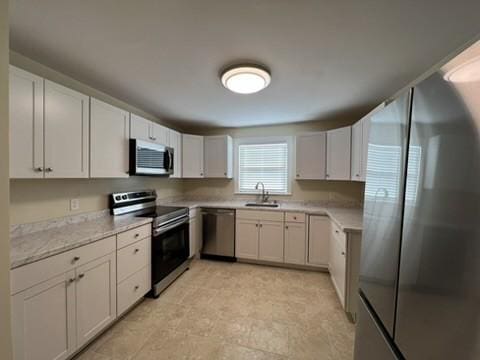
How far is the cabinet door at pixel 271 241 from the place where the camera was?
10.5 ft

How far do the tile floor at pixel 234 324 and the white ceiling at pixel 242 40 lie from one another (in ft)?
7.77

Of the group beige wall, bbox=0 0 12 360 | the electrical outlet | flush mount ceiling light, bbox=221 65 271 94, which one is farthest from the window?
beige wall, bbox=0 0 12 360

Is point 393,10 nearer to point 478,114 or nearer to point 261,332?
point 478,114

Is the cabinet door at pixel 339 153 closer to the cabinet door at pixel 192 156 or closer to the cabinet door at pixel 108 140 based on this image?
the cabinet door at pixel 192 156

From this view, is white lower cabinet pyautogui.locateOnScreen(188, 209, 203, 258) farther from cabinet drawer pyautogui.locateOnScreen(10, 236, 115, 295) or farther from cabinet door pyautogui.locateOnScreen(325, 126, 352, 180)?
cabinet door pyautogui.locateOnScreen(325, 126, 352, 180)

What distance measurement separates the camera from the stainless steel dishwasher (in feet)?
11.2

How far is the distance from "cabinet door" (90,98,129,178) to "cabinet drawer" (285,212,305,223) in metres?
2.28

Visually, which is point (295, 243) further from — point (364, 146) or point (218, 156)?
point (218, 156)

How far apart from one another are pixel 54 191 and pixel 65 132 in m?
0.61

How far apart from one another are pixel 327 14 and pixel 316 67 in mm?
600

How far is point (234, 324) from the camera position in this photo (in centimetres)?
197

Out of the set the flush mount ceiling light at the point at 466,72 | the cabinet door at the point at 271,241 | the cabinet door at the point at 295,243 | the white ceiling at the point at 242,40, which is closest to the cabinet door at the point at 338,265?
the cabinet door at the point at 295,243

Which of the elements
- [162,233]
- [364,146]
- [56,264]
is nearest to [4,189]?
[56,264]

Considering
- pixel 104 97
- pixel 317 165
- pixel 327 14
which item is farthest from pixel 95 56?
pixel 317 165
